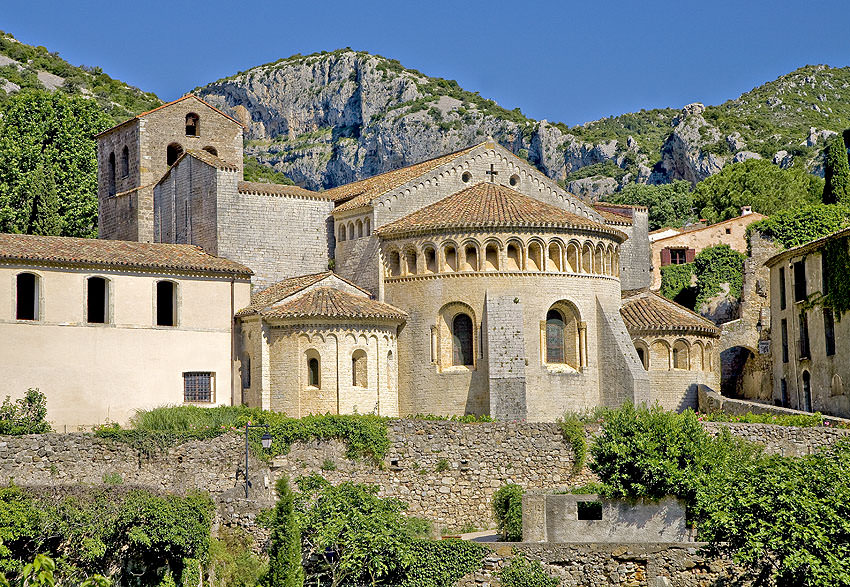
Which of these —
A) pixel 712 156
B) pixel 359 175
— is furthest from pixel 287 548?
pixel 359 175

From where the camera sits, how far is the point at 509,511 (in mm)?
37312

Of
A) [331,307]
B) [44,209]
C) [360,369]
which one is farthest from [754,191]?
[331,307]

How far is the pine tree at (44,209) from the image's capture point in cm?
6956

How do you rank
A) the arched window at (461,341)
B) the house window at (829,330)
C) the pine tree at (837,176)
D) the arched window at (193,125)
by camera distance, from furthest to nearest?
the pine tree at (837,176) → the arched window at (193,125) → the house window at (829,330) → the arched window at (461,341)

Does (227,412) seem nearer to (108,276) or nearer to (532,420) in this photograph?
(108,276)

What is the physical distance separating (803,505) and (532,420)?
18.1m

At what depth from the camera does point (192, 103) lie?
200 ft

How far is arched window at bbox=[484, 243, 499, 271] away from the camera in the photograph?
49.9 m

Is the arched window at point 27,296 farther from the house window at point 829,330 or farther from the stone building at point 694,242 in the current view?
the stone building at point 694,242

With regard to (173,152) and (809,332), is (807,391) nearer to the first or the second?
(809,332)

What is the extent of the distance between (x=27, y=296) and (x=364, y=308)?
1271 cm

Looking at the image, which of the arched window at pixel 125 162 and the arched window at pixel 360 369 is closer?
the arched window at pixel 360 369

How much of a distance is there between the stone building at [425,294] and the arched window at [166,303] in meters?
2.62

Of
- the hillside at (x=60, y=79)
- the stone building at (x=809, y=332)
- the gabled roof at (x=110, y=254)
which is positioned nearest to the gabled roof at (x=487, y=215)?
the gabled roof at (x=110, y=254)
